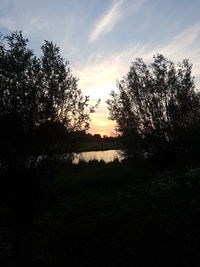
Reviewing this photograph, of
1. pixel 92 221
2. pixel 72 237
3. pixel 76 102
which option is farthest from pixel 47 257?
pixel 76 102

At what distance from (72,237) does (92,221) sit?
178 centimetres

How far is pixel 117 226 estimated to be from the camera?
1029 centimetres

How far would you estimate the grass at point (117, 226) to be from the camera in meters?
7.64

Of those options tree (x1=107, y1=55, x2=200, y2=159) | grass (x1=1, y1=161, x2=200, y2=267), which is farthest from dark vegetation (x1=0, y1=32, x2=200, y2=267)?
tree (x1=107, y1=55, x2=200, y2=159)

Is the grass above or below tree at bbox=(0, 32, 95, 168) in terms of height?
below

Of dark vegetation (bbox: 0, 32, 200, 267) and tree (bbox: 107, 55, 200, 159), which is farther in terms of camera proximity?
tree (bbox: 107, 55, 200, 159)

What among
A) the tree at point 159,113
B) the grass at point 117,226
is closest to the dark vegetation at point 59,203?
the grass at point 117,226

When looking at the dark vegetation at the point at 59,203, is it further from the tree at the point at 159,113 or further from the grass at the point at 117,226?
the tree at the point at 159,113

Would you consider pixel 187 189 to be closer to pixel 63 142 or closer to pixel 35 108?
pixel 63 142

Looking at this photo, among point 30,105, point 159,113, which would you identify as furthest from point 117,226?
point 159,113

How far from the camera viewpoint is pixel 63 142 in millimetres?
10953

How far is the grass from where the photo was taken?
25.1 ft

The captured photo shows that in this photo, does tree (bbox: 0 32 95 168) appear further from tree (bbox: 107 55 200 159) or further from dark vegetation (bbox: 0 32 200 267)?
tree (bbox: 107 55 200 159)

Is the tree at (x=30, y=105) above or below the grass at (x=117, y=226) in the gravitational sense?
above
